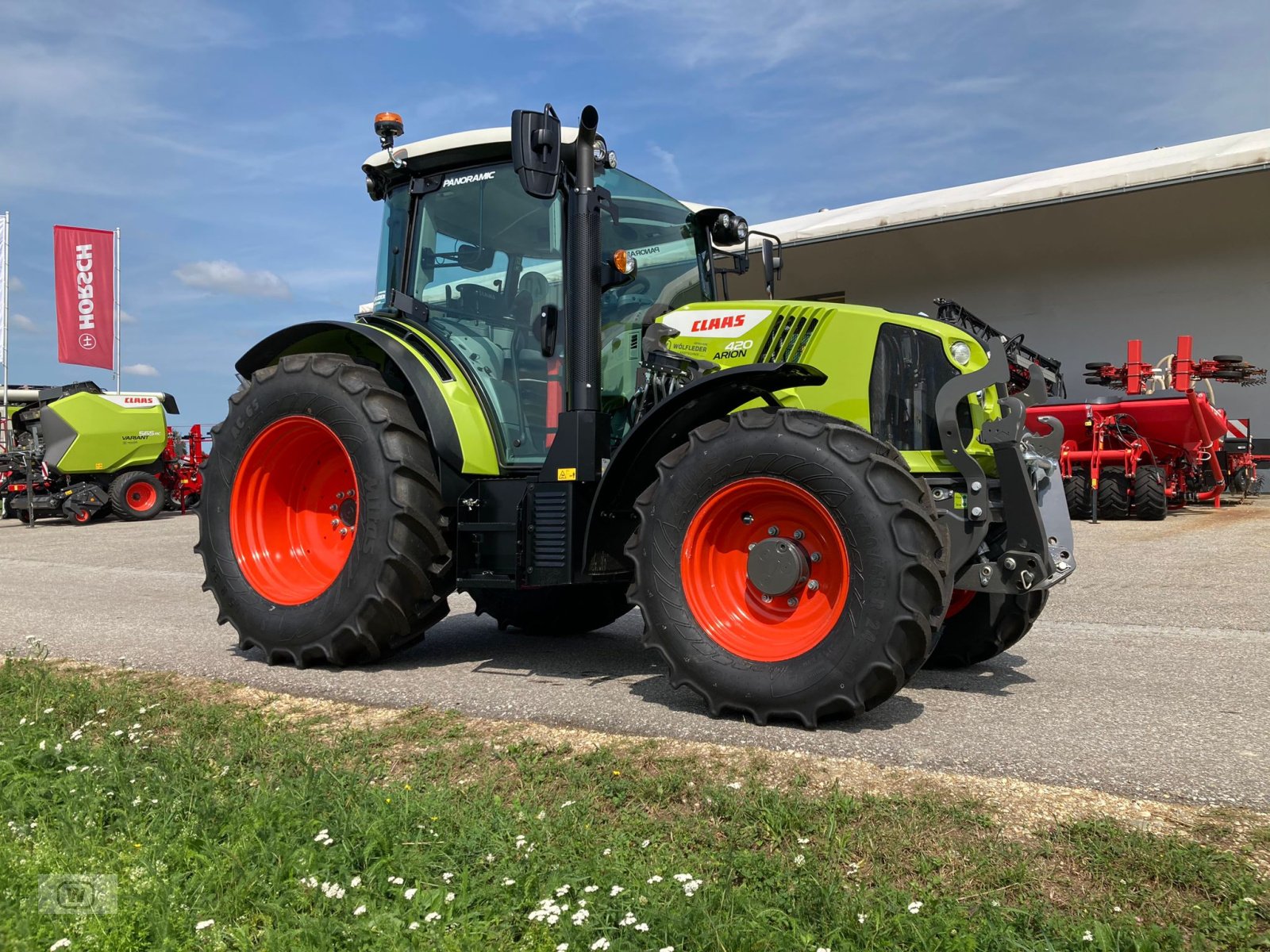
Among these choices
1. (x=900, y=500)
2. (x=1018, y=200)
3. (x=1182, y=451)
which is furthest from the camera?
(x=1018, y=200)

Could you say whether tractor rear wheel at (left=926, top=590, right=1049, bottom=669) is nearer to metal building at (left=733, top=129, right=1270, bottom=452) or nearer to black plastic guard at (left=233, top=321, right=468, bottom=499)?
black plastic guard at (left=233, top=321, right=468, bottom=499)

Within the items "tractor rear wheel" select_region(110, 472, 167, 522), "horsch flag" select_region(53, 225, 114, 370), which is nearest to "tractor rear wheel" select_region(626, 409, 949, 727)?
"tractor rear wheel" select_region(110, 472, 167, 522)

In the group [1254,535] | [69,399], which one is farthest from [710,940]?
[69,399]

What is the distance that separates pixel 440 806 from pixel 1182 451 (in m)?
13.4

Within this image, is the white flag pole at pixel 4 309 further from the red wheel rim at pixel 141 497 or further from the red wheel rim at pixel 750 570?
the red wheel rim at pixel 750 570

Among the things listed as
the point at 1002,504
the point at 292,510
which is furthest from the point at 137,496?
the point at 1002,504

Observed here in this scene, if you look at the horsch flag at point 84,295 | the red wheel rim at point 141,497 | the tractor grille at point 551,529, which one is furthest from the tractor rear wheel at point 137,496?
the tractor grille at point 551,529

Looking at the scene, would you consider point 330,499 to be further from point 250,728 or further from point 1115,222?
point 1115,222

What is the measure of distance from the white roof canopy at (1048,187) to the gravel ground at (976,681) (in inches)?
392

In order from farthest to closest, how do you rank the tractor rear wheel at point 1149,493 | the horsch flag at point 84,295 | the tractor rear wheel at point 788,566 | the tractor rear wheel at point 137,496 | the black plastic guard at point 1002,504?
1. the horsch flag at point 84,295
2. the tractor rear wheel at point 137,496
3. the tractor rear wheel at point 1149,493
4. the black plastic guard at point 1002,504
5. the tractor rear wheel at point 788,566

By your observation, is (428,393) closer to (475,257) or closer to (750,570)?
(475,257)

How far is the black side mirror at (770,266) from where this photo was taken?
5.89 m

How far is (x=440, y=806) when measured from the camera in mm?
2896

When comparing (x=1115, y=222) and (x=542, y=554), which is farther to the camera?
(x=1115, y=222)
